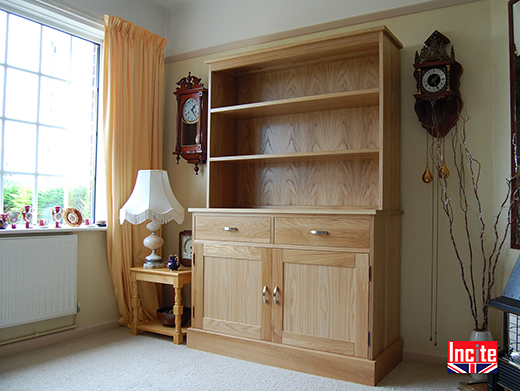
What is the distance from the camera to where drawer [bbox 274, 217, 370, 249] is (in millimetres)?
2420

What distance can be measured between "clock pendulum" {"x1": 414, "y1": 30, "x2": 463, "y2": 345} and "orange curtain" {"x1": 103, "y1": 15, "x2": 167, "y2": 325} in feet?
6.90

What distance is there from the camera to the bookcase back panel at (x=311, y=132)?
2896 millimetres

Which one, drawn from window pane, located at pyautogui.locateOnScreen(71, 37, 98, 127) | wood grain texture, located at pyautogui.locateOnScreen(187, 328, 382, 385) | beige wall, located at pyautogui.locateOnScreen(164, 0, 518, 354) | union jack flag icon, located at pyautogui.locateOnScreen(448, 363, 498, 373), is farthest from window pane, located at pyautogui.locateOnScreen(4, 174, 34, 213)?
union jack flag icon, located at pyautogui.locateOnScreen(448, 363, 498, 373)

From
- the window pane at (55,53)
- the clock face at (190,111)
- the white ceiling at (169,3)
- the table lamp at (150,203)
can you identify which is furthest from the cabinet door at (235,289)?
the white ceiling at (169,3)

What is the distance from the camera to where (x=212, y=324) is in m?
2.88

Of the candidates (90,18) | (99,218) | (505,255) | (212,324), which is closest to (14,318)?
(99,218)

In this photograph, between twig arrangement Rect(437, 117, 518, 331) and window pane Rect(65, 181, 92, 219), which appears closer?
twig arrangement Rect(437, 117, 518, 331)

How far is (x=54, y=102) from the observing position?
3.25 m

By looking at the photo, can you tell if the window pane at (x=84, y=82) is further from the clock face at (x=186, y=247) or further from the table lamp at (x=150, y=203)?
the clock face at (x=186, y=247)

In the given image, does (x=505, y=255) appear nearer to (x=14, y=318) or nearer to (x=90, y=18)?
(x=14, y=318)

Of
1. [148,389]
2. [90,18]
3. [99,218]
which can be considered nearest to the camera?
[148,389]

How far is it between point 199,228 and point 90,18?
1.78 metres

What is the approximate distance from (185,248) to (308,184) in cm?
114

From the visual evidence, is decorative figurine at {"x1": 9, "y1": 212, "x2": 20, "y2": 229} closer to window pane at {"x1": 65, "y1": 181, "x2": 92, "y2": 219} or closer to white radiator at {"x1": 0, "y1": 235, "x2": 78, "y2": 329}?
white radiator at {"x1": 0, "y1": 235, "x2": 78, "y2": 329}
